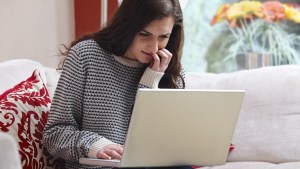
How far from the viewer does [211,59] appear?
400cm

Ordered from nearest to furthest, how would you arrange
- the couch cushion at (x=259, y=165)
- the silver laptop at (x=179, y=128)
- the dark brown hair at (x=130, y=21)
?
the silver laptop at (x=179, y=128), the dark brown hair at (x=130, y=21), the couch cushion at (x=259, y=165)

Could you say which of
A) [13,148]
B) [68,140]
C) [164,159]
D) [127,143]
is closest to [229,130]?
[164,159]

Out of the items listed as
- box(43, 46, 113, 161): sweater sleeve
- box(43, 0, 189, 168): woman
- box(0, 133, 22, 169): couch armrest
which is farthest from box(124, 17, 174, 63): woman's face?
box(0, 133, 22, 169): couch armrest

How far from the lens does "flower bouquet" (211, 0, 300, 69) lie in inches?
154

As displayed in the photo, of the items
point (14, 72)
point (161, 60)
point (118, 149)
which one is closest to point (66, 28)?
point (14, 72)

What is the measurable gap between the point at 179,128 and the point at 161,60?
0.42 meters

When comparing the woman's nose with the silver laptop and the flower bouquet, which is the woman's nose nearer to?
the silver laptop

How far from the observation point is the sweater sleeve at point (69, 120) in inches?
74.3

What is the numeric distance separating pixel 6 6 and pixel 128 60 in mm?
928

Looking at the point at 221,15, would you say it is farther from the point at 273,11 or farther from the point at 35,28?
the point at 35,28

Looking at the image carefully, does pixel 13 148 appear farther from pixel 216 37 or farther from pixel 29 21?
pixel 216 37

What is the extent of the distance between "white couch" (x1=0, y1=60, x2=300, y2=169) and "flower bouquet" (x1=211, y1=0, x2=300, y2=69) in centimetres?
135

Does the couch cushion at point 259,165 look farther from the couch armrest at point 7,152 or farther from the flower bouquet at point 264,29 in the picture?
the flower bouquet at point 264,29

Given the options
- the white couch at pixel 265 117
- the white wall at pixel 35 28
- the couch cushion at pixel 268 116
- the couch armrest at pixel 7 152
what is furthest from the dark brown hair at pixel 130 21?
the couch armrest at pixel 7 152
